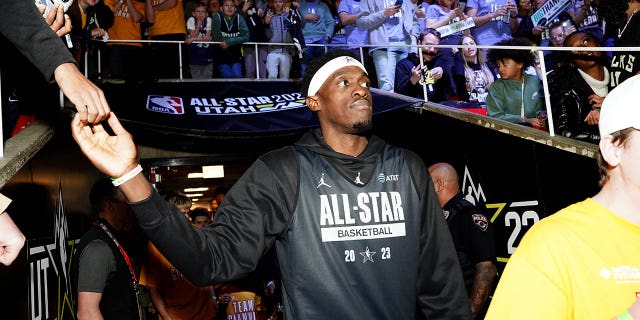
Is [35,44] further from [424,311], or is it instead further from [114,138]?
[424,311]

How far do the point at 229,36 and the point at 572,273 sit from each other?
8.97 meters

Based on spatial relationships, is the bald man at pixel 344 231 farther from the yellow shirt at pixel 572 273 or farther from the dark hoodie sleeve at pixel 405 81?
the dark hoodie sleeve at pixel 405 81

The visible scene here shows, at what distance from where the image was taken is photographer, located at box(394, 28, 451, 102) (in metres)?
8.77

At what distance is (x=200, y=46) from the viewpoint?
34.4 ft

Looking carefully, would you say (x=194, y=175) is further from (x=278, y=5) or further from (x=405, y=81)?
(x=405, y=81)

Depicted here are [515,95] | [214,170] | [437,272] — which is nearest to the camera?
[437,272]

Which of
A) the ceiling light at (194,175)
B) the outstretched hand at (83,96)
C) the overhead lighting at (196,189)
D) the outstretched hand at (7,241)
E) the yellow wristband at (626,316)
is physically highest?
the outstretched hand at (83,96)

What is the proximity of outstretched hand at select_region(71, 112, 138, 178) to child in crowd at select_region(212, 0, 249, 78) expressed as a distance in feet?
27.4

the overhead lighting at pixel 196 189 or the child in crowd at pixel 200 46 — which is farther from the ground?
the child in crowd at pixel 200 46

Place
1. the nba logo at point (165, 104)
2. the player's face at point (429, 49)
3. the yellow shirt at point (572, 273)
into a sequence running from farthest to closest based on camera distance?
the player's face at point (429, 49) → the nba logo at point (165, 104) → the yellow shirt at point (572, 273)

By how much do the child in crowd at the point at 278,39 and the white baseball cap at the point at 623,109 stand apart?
8573mm

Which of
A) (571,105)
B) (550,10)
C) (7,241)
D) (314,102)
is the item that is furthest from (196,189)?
(7,241)

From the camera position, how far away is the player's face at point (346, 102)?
3.10m

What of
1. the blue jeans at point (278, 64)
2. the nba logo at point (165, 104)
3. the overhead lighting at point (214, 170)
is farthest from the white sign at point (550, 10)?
the overhead lighting at point (214, 170)
